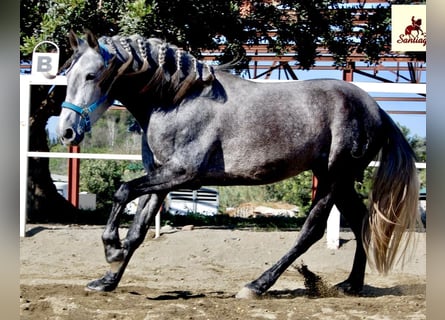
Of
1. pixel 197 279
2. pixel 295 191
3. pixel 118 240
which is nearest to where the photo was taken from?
pixel 118 240

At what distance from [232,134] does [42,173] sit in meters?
2.15

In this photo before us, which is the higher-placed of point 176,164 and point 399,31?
point 399,31

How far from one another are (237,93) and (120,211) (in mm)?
1011

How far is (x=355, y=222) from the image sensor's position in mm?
4039

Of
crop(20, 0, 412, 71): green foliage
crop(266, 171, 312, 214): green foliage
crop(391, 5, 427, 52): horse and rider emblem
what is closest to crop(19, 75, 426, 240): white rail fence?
crop(20, 0, 412, 71): green foliage

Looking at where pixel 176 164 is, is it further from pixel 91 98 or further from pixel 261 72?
pixel 261 72

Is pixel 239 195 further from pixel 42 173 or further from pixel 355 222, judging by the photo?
pixel 42 173

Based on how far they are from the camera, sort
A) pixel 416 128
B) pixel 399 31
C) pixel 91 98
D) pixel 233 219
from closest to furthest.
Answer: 1. pixel 91 98
2. pixel 399 31
3. pixel 416 128
4. pixel 233 219

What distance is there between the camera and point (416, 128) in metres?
4.59

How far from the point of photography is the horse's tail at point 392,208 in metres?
3.89

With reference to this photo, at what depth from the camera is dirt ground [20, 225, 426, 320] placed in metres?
3.46

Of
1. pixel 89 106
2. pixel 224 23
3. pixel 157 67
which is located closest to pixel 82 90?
pixel 89 106

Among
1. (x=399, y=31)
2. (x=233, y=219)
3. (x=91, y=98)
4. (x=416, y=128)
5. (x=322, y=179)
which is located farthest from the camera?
(x=233, y=219)

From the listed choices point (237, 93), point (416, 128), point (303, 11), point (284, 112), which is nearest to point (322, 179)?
point (284, 112)
